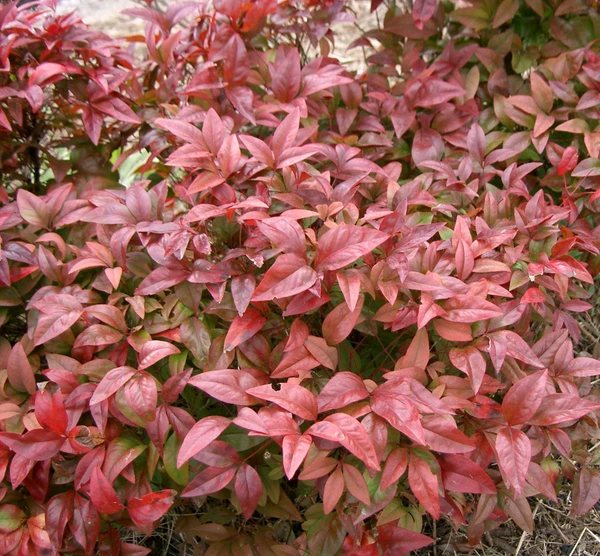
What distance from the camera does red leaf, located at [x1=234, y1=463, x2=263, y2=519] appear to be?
4.17ft

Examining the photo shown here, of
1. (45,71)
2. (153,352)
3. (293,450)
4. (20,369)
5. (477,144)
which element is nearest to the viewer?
(293,450)

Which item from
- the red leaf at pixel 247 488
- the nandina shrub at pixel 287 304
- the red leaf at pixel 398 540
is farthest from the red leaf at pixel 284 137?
the red leaf at pixel 398 540

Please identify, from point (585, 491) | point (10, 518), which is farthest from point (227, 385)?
point (585, 491)

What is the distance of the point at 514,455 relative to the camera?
3.78ft

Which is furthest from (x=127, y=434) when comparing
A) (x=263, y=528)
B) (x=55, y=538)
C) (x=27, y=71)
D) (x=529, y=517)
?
(x=27, y=71)

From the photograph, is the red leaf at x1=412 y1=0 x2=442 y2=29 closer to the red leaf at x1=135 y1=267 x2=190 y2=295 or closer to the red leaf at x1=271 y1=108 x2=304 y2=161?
the red leaf at x1=271 y1=108 x2=304 y2=161

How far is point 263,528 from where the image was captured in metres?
1.50

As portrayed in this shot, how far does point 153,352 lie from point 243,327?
0.19 meters

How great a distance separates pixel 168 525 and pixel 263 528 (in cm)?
35

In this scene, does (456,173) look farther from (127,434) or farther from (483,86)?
(127,434)

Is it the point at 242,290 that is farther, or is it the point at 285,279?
the point at 242,290

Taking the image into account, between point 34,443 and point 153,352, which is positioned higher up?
point 153,352

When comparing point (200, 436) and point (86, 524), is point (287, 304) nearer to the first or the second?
point (200, 436)

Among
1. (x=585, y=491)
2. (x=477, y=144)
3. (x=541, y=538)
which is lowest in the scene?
(x=541, y=538)
